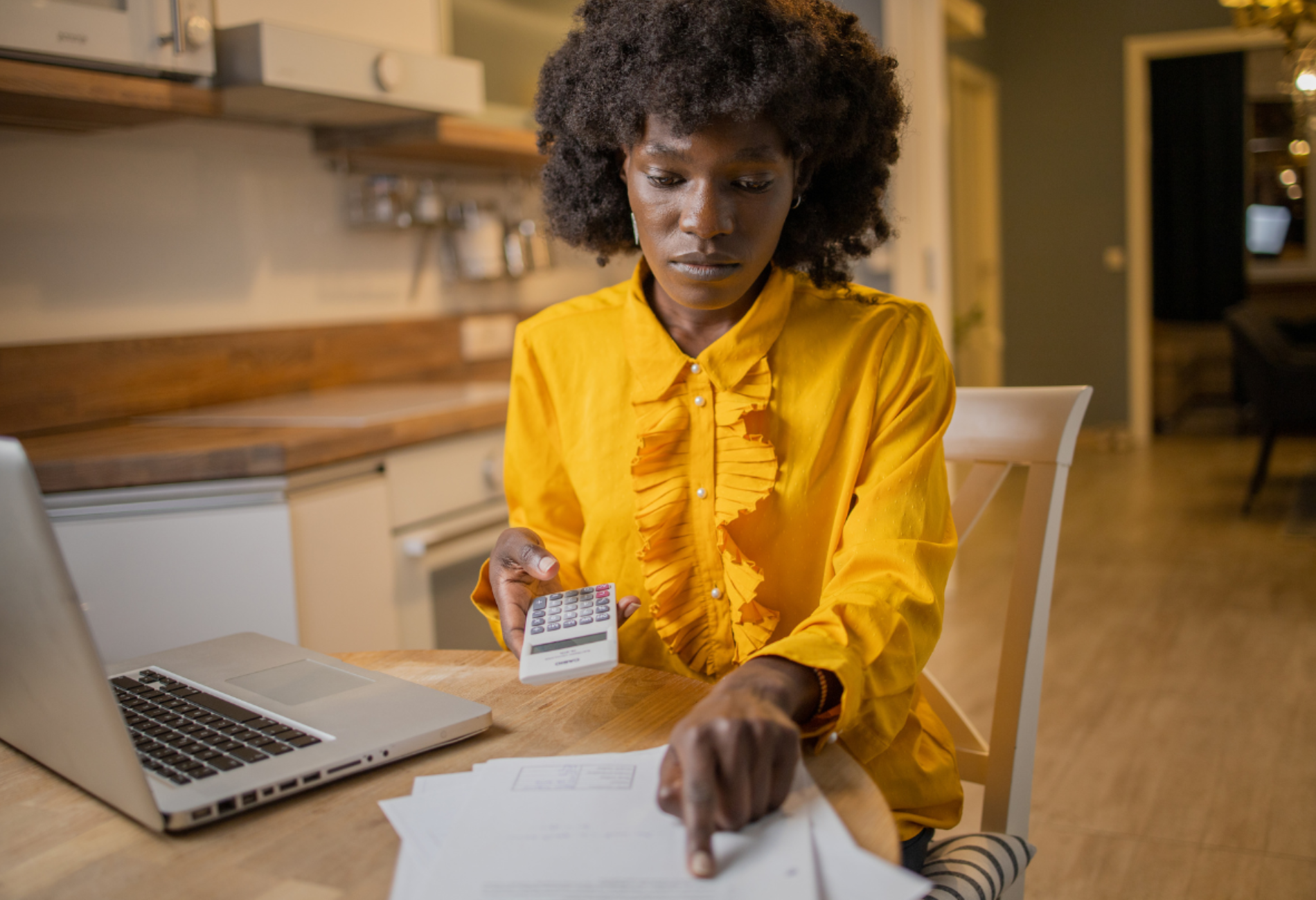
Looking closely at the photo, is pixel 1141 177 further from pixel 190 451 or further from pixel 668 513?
pixel 668 513

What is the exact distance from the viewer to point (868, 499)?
0.97 metres

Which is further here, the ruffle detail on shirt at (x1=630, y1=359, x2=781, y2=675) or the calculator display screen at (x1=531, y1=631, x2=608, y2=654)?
the ruffle detail on shirt at (x1=630, y1=359, x2=781, y2=675)

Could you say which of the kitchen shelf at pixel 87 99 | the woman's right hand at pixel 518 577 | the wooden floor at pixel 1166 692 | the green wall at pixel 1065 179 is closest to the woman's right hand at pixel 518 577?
the woman's right hand at pixel 518 577

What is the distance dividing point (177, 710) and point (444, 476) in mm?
1178

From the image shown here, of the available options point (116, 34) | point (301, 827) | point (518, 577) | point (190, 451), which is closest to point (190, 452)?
point (190, 451)

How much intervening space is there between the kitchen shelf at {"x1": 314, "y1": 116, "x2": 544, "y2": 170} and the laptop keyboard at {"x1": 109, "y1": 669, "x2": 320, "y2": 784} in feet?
5.36

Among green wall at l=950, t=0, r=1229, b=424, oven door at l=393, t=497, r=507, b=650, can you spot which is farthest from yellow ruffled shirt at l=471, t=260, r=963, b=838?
green wall at l=950, t=0, r=1229, b=424

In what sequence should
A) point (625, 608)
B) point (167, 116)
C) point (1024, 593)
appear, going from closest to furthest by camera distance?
point (625, 608) < point (1024, 593) < point (167, 116)

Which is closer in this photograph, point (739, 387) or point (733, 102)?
point (733, 102)

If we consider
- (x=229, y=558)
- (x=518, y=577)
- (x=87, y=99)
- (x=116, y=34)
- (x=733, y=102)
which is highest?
(x=116, y=34)

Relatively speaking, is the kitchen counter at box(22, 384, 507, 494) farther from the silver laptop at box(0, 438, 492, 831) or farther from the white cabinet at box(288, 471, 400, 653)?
the silver laptop at box(0, 438, 492, 831)

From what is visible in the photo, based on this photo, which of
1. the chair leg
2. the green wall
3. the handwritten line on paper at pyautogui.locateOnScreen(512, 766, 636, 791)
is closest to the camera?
the handwritten line on paper at pyautogui.locateOnScreen(512, 766, 636, 791)

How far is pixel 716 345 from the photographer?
1.08 metres

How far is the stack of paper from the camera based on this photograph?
23.4 inches
